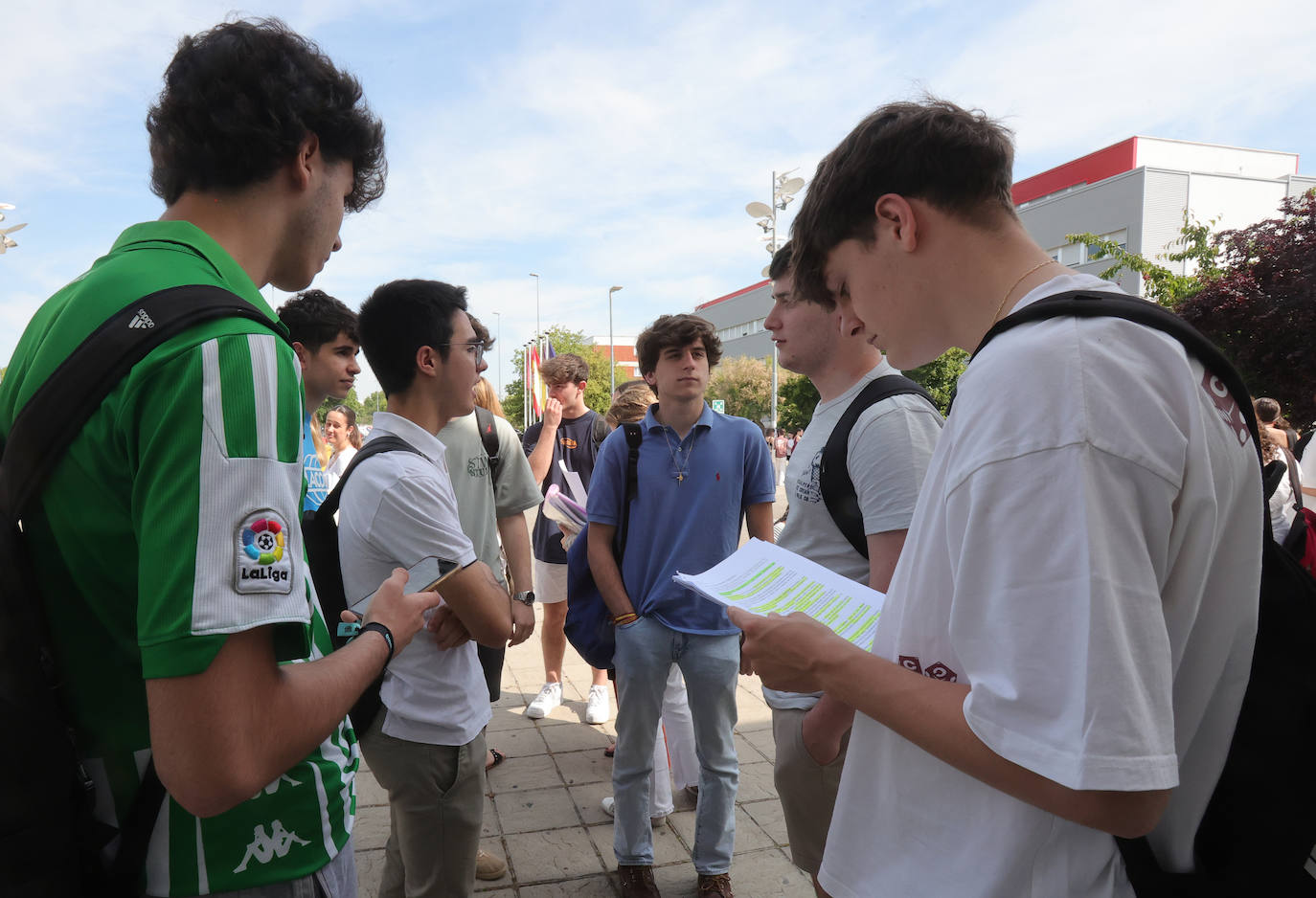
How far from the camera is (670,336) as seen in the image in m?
3.62

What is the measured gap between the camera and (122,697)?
113cm

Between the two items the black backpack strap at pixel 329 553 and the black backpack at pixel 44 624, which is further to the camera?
the black backpack strap at pixel 329 553

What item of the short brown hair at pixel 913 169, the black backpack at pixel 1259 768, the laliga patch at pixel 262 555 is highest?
the short brown hair at pixel 913 169

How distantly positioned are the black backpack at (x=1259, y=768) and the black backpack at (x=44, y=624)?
112cm

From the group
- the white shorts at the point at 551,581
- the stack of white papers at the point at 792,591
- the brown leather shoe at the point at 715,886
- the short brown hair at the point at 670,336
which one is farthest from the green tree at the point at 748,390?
the stack of white papers at the point at 792,591

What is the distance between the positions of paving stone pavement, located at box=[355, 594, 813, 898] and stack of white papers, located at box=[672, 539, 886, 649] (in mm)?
1986

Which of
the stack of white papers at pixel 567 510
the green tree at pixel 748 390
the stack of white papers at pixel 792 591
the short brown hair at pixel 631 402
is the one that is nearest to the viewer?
the stack of white papers at pixel 792 591

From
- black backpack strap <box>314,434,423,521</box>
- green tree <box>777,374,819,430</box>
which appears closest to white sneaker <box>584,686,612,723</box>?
black backpack strap <box>314,434,423,521</box>

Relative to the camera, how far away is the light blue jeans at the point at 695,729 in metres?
3.20

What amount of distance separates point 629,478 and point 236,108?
7.87ft

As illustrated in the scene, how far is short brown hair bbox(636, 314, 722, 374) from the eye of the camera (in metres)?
3.63

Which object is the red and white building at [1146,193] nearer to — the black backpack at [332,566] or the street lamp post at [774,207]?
the street lamp post at [774,207]

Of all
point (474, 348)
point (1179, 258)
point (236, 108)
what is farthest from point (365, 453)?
point (1179, 258)

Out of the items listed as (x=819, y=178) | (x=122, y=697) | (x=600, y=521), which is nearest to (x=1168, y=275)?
(x=600, y=521)
